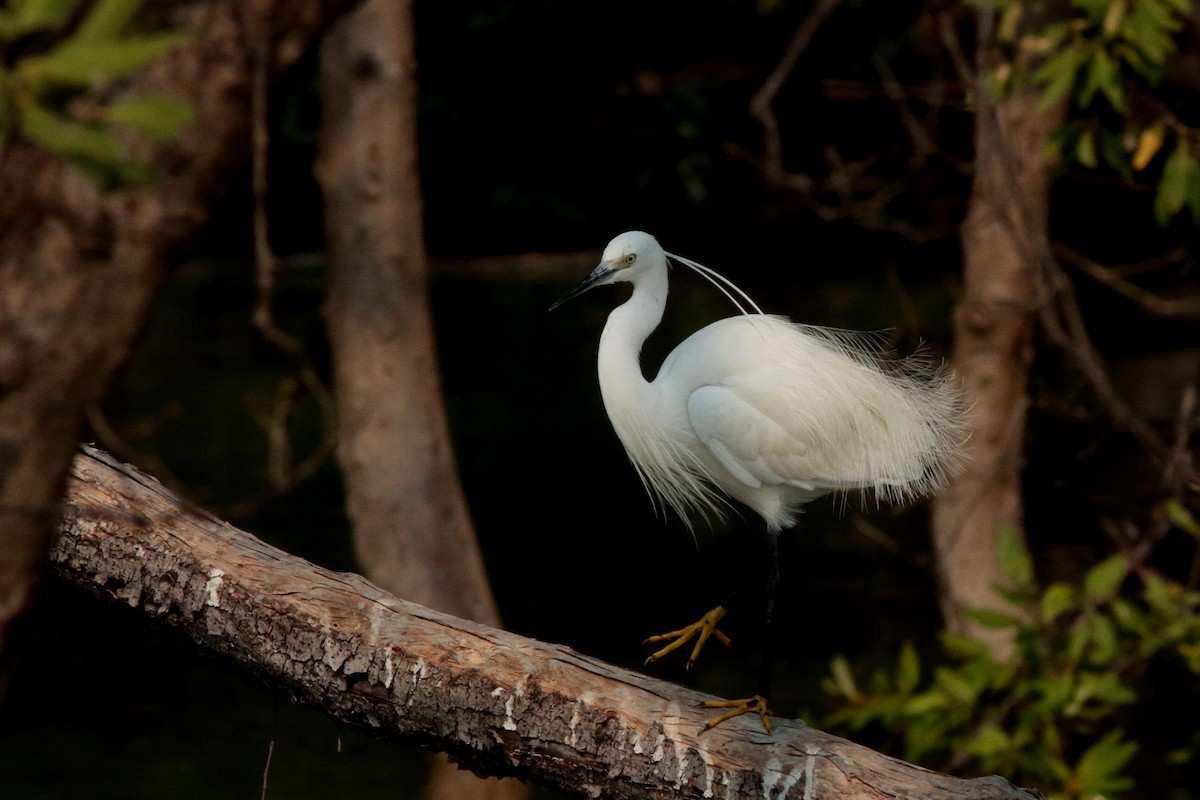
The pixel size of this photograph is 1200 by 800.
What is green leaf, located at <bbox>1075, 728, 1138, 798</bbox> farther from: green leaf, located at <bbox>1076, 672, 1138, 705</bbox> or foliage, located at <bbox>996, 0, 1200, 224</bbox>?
foliage, located at <bbox>996, 0, 1200, 224</bbox>

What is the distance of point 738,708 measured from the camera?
171 centimetres

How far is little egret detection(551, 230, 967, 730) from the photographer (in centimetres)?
224

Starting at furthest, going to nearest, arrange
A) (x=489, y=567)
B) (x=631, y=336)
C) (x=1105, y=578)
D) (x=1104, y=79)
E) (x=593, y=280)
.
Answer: (x=489, y=567) < (x=1105, y=578) < (x=1104, y=79) < (x=631, y=336) < (x=593, y=280)

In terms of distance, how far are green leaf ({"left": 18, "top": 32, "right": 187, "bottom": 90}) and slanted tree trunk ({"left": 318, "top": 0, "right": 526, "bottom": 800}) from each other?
8.17 feet

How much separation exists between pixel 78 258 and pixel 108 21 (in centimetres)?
13

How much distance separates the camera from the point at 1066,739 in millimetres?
3547

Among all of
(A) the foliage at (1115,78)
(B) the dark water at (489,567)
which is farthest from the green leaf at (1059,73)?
(B) the dark water at (489,567)

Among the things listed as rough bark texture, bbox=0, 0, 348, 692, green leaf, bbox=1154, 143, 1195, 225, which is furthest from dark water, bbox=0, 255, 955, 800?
rough bark texture, bbox=0, 0, 348, 692

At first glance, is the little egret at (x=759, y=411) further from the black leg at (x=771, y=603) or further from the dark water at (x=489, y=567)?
the dark water at (x=489, y=567)

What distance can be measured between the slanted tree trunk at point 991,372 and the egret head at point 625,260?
4.16 feet

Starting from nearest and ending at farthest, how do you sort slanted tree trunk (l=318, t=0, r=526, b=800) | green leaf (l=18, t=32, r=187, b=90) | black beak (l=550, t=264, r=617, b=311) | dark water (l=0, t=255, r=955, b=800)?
green leaf (l=18, t=32, r=187, b=90) < black beak (l=550, t=264, r=617, b=311) < slanted tree trunk (l=318, t=0, r=526, b=800) < dark water (l=0, t=255, r=955, b=800)

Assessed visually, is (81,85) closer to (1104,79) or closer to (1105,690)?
(1104,79)

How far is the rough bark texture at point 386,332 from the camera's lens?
3.03 metres

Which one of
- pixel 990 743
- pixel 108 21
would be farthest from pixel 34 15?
pixel 990 743
